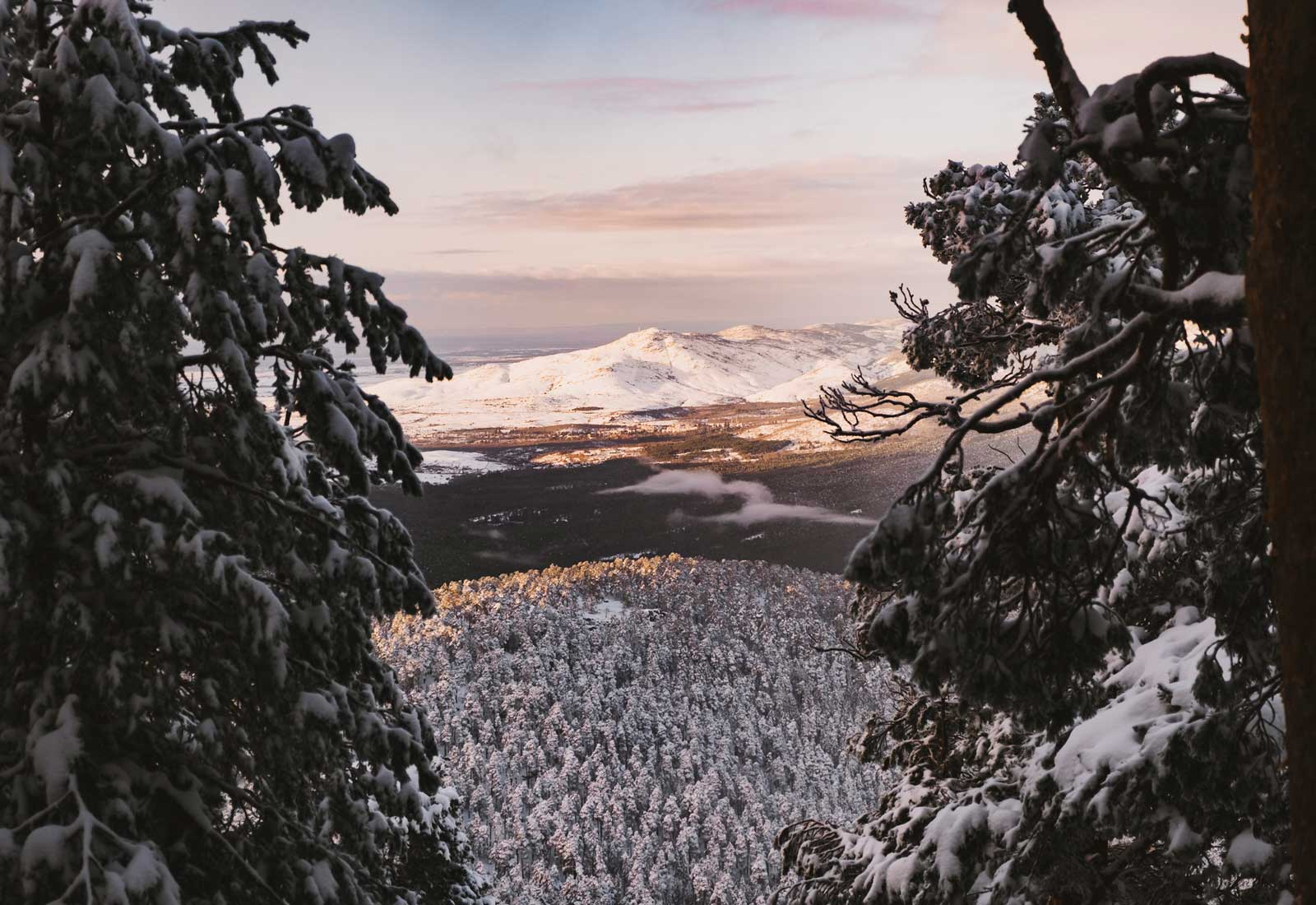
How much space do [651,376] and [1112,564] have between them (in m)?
76.9

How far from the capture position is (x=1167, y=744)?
4.31 meters

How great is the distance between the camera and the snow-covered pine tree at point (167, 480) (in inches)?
157

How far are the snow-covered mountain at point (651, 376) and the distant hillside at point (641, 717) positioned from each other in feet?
42.9

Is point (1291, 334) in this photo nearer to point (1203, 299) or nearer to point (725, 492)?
point (1203, 299)

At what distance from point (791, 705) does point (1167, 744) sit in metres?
56.9

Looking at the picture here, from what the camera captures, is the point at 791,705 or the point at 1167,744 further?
the point at 791,705

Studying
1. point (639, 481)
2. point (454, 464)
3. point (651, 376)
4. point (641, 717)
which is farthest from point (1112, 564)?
point (651, 376)

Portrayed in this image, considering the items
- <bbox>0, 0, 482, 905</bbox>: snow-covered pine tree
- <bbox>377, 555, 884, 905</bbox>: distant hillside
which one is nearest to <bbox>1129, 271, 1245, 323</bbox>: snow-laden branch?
<bbox>0, 0, 482, 905</bbox>: snow-covered pine tree

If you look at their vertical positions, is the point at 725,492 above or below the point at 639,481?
below

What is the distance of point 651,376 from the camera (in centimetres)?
8050

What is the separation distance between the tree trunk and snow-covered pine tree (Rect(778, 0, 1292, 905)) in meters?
0.54

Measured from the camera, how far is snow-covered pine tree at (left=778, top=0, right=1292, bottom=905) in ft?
9.93

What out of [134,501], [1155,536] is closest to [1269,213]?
[1155,536]

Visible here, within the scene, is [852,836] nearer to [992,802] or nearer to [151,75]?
[992,802]
